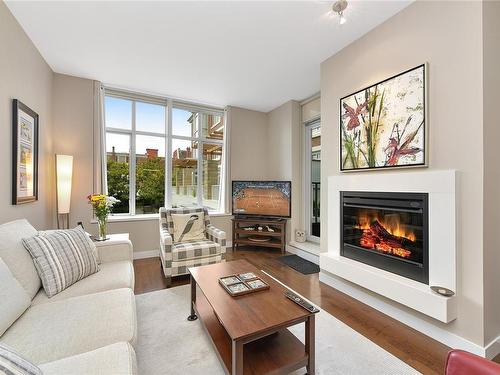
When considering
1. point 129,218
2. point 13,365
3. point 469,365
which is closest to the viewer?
point 13,365

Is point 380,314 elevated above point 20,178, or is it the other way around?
point 20,178

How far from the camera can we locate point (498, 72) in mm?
1620

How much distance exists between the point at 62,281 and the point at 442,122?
2.97m

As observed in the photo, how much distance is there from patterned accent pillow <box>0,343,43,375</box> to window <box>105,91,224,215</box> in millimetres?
3218

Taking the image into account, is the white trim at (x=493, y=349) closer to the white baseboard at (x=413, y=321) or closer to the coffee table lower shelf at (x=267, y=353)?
the white baseboard at (x=413, y=321)

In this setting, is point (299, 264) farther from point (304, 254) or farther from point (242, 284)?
point (242, 284)

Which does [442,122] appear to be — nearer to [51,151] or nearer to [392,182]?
[392,182]

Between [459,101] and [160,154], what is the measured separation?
3776mm

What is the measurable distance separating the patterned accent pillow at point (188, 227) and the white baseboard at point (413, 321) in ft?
5.79

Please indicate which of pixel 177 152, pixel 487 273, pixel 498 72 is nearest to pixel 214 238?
pixel 177 152

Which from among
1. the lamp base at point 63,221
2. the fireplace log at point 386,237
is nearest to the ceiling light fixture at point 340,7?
the fireplace log at point 386,237

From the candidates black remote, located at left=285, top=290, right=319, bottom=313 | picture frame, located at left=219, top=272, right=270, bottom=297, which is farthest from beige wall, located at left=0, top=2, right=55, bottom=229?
black remote, located at left=285, top=290, right=319, bottom=313

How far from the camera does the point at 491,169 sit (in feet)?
5.19

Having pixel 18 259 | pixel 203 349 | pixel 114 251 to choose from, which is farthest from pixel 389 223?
pixel 18 259
